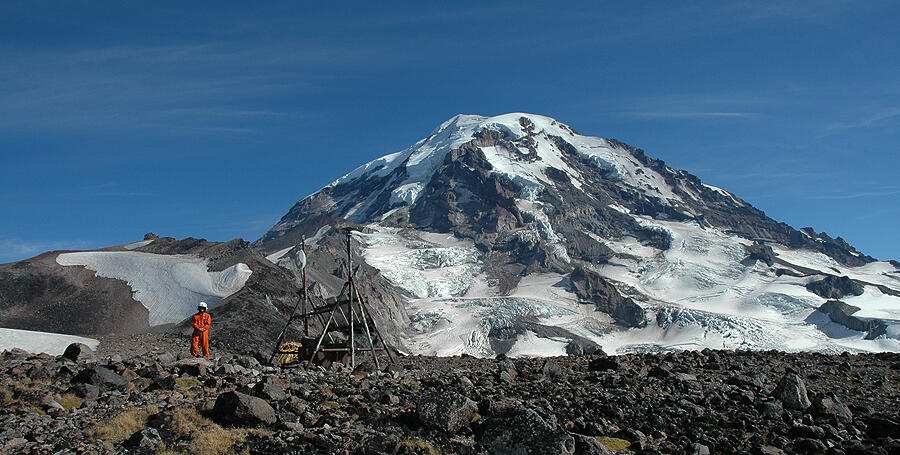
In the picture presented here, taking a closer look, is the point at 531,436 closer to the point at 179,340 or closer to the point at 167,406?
the point at 167,406

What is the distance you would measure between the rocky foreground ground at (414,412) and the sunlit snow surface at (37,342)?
741cm

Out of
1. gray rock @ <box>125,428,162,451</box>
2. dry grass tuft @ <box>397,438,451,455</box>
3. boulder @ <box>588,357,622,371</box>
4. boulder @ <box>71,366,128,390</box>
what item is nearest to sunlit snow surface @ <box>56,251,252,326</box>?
boulder @ <box>71,366,128,390</box>

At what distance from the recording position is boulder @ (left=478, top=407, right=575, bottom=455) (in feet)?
36.2

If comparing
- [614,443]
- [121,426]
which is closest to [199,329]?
[121,426]

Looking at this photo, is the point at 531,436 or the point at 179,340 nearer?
the point at 531,436

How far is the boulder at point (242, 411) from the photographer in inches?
489

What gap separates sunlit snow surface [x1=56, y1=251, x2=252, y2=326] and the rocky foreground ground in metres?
20.3

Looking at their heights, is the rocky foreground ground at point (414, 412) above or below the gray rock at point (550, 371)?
below

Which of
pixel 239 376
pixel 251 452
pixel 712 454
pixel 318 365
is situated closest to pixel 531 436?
pixel 712 454

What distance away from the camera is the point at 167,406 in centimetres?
1375

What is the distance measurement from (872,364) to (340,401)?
21962 millimetres

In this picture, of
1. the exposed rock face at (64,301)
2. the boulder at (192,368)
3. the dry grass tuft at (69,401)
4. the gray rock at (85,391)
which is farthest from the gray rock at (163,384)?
the exposed rock face at (64,301)

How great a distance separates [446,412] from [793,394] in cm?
871

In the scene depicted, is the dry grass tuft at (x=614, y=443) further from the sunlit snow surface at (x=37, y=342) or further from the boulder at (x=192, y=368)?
the sunlit snow surface at (x=37, y=342)
